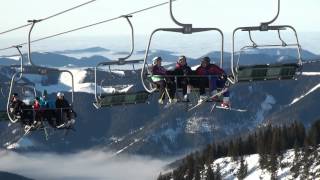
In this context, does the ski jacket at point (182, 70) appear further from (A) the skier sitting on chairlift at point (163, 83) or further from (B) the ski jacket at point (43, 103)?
(B) the ski jacket at point (43, 103)

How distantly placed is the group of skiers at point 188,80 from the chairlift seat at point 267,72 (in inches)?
137

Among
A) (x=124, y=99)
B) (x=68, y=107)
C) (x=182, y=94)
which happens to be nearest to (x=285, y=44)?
(x=182, y=94)

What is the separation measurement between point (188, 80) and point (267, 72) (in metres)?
5.38

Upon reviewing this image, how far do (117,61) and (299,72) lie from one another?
912 centimetres

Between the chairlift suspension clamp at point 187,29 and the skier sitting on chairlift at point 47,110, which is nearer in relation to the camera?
the chairlift suspension clamp at point 187,29

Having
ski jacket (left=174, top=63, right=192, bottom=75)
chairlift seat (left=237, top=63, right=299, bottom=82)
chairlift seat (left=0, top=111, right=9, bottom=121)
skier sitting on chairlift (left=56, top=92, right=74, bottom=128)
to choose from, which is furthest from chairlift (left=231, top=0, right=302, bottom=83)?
chairlift seat (left=0, top=111, right=9, bottom=121)

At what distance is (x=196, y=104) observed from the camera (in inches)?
1384

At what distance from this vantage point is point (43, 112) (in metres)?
45.4

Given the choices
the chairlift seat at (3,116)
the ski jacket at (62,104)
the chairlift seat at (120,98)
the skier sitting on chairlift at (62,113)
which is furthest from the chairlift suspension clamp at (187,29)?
the chairlift seat at (3,116)

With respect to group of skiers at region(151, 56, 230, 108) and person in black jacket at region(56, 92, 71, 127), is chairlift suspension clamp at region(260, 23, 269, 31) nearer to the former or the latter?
group of skiers at region(151, 56, 230, 108)

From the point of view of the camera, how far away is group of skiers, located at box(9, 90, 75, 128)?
45.4 m

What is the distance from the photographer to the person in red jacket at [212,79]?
116 ft

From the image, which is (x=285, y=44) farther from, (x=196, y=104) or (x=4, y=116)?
(x=4, y=116)

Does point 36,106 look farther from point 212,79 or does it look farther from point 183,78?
point 212,79
